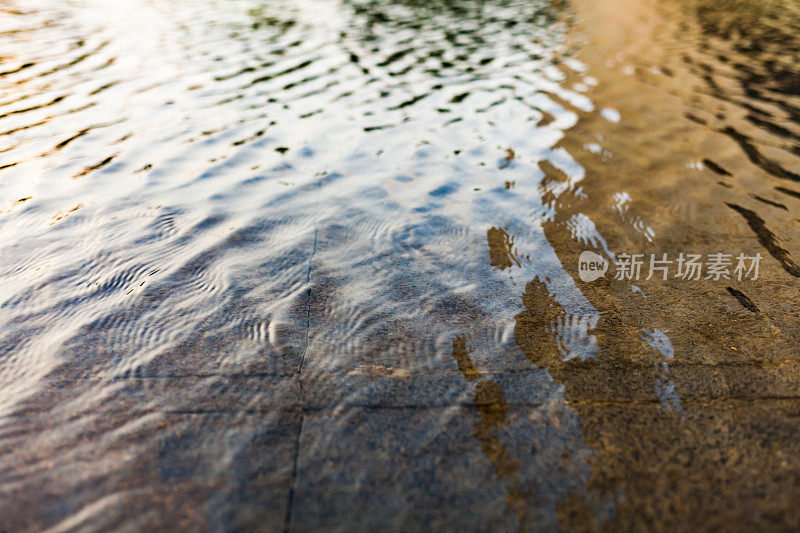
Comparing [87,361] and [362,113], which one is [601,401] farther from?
[362,113]

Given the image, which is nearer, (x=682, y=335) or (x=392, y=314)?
(x=682, y=335)

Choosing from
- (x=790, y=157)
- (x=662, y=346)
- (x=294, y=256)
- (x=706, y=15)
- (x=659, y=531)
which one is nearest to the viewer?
(x=659, y=531)

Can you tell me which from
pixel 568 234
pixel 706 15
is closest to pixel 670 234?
pixel 568 234

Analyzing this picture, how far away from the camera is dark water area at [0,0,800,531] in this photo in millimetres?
1831

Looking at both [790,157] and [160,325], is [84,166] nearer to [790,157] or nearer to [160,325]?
[160,325]

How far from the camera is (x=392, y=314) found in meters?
2.77

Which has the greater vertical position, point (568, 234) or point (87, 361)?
point (87, 361)

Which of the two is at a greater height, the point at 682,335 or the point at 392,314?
the point at 392,314

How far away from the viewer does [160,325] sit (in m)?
2.63

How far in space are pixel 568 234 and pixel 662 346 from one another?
1.24 metres

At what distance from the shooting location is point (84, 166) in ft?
14.7

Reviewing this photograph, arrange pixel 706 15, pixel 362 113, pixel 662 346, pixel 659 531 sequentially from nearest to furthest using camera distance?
pixel 659 531 < pixel 662 346 < pixel 362 113 < pixel 706 15

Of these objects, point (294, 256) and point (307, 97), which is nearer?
point (294, 256)

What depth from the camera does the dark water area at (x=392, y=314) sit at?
6.01ft
